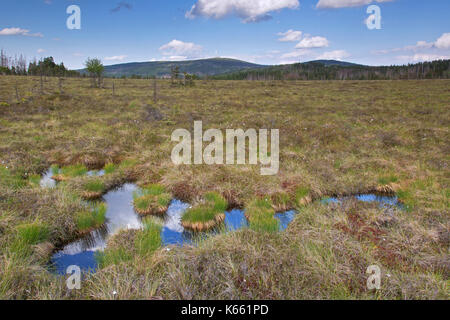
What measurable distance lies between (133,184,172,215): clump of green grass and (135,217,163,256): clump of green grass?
133 cm

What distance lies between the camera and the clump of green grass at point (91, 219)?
681 cm

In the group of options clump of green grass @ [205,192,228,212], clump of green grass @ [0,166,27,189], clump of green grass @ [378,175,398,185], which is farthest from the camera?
clump of green grass @ [378,175,398,185]

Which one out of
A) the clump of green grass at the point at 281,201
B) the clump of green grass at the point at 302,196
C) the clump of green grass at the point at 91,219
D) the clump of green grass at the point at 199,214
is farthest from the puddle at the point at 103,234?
the clump of green grass at the point at 302,196

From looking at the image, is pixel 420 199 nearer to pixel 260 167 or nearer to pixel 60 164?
pixel 260 167

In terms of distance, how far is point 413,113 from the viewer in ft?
73.4

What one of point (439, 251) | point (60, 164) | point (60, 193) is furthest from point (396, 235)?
point (60, 164)

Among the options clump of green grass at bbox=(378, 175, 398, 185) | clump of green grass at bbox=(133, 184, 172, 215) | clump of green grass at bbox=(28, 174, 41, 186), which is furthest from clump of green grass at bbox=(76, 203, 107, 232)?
clump of green grass at bbox=(378, 175, 398, 185)

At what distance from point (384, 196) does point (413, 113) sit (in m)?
18.2

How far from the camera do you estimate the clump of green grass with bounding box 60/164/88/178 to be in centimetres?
996

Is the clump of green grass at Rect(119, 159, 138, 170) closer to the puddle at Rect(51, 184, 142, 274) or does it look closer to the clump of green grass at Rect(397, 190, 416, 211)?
the puddle at Rect(51, 184, 142, 274)

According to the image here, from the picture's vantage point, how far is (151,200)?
8.27 meters

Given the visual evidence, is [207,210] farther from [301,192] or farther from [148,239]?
[301,192]

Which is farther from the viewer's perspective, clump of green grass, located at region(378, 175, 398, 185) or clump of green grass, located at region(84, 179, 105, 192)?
clump of green grass, located at region(378, 175, 398, 185)

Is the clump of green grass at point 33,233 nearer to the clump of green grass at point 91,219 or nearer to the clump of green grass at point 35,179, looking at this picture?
the clump of green grass at point 91,219
